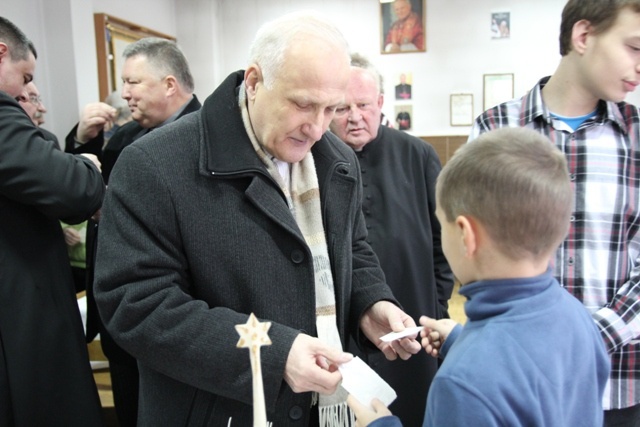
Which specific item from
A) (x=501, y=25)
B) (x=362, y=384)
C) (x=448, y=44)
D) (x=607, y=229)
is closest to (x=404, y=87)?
(x=448, y=44)

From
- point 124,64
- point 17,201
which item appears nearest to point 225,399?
point 17,201

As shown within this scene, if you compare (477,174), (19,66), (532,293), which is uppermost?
(19,66)

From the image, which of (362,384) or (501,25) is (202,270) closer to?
(362,384)

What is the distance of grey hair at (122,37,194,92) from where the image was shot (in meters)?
2.78

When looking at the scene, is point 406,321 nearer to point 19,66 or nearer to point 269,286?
point 269,286

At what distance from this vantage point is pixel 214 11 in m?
7.59

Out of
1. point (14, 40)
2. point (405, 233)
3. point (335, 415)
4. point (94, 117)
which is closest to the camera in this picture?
point (335, 415)

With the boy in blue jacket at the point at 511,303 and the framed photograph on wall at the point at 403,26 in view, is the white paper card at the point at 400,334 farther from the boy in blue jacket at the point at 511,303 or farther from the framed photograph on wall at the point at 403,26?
the framed photograph on wall at the point at 403,26

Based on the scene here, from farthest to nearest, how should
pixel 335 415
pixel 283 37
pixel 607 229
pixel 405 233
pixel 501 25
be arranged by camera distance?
pixel 501 25
pixel 405 233
pixel 607 229
pixel 335 415
pixel 283 37

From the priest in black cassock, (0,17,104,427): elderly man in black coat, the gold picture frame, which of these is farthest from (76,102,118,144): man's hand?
the gold picture frame

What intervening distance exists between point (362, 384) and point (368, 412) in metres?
0.08

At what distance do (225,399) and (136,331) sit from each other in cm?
29

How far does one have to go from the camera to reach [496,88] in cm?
721

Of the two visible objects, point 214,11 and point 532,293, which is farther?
point 214,11
